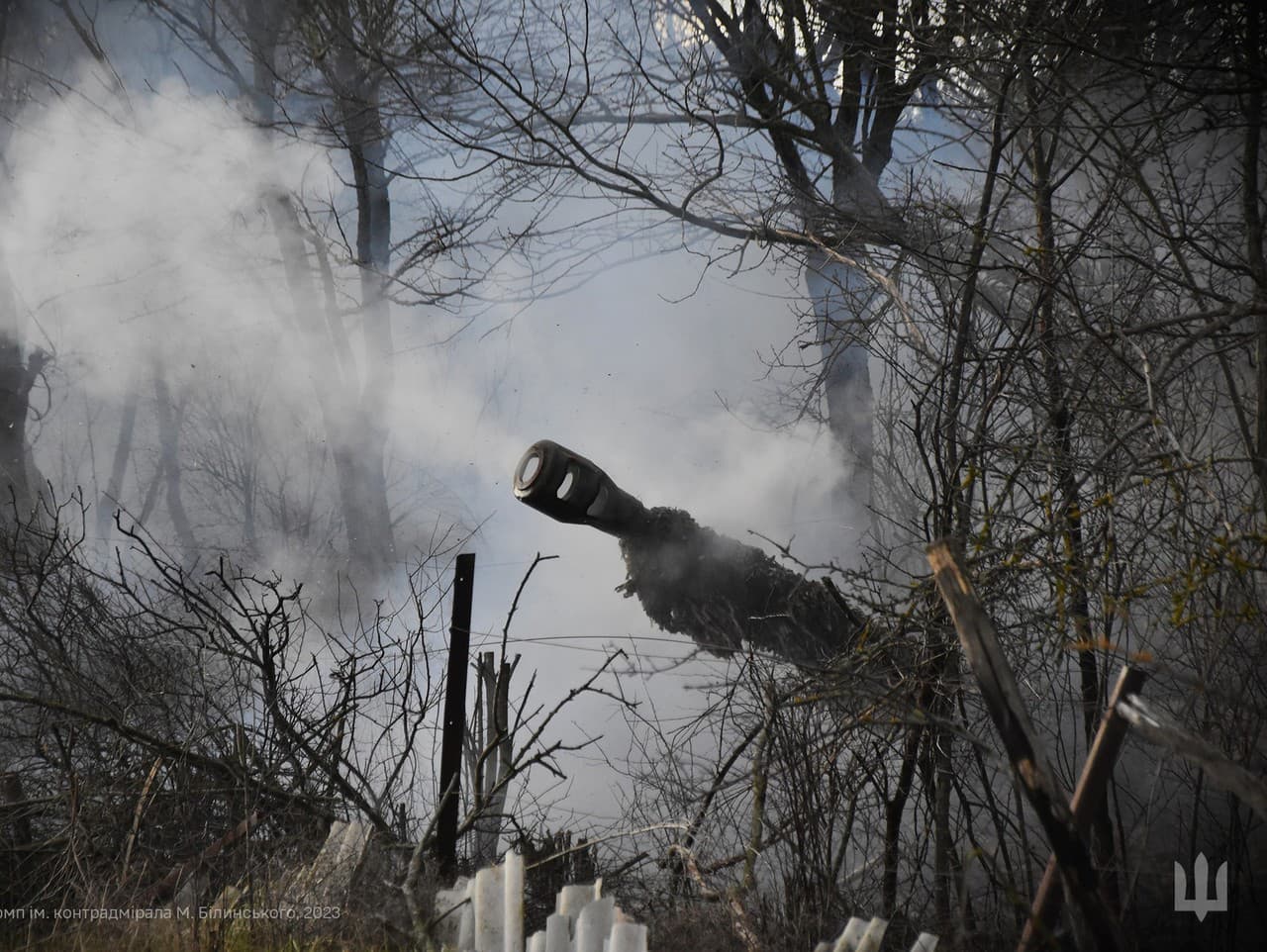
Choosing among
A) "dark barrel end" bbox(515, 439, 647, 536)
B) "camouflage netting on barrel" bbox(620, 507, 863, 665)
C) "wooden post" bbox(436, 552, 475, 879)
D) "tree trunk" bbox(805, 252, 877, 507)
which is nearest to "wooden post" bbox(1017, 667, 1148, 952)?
"wooden post" bbox(436, 552, 475, 879)

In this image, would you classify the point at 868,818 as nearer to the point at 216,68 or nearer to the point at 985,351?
the point at 985,351

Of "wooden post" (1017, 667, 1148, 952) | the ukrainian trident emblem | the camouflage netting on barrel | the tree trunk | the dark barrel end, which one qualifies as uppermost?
the tree trunk

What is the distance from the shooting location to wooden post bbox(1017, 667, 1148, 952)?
1300mm

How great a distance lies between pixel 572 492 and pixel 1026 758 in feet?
10.8

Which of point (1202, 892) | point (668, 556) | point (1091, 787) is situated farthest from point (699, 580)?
point (1091, 787)

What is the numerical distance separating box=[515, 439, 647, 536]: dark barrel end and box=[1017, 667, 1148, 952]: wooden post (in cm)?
322

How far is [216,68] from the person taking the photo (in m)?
6.55

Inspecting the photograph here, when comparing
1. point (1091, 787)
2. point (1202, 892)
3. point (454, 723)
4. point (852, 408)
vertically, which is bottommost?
point (1202, 892)

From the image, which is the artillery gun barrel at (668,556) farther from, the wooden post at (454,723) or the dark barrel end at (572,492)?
the wooden post at (454,723)

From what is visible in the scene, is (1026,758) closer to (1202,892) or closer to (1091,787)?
(1091,787)

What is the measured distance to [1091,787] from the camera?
1332mm

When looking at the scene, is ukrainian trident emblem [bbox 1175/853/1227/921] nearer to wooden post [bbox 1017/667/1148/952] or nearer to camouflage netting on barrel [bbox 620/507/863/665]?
→ camouflage netting on barrel [bbox 620/507/863/665]

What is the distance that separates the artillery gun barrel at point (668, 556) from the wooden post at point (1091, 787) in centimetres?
257

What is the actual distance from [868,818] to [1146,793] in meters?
1.05
